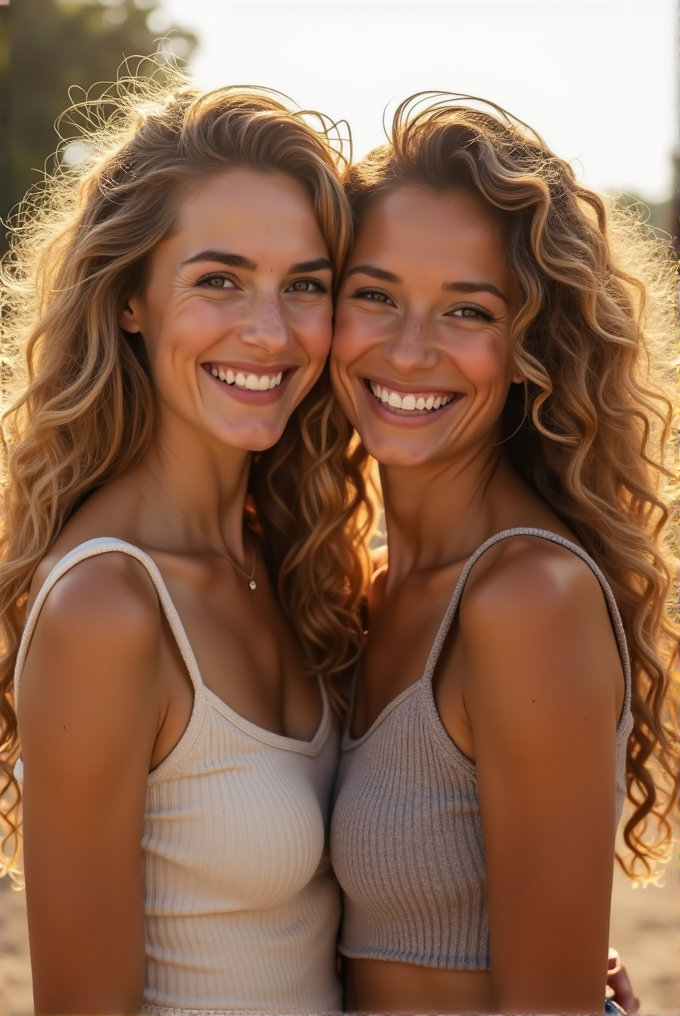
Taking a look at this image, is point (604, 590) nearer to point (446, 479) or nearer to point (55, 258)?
point (446, 479)

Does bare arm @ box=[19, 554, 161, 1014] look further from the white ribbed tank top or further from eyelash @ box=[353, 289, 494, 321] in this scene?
eyelash @ box=[353, 289, 494, 321]

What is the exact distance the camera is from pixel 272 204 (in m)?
2.68

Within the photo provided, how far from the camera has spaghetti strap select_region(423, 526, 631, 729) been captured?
2.39 m

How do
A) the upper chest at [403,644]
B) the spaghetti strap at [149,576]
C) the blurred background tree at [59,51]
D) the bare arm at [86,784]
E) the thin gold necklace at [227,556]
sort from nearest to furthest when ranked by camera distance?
the bare arm at [86,784], the spaghetti strap at [149,576], the upper chest at [403,644], the thin gold necklace at [227,556], the blurred background tree at [59,51]

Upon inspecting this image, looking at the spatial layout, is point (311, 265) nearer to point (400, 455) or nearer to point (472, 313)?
point (472, 313)

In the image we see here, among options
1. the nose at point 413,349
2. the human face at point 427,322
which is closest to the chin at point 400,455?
the human face at point 427,322

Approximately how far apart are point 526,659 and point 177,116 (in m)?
1.71

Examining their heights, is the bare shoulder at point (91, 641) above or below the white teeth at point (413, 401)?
below

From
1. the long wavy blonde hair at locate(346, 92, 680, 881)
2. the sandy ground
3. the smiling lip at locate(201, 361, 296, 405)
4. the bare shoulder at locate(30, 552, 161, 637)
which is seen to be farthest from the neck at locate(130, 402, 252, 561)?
the sandy ground

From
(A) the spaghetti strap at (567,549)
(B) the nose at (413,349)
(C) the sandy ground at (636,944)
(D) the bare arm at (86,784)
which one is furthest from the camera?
(C) the sandy ground at (636,944)

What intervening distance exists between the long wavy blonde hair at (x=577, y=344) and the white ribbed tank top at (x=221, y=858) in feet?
3.18

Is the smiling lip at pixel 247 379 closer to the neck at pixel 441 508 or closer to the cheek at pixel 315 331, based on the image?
the cheek at pixel 315 331

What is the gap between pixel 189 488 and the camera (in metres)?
2.86

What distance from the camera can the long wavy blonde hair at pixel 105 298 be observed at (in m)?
2.68
